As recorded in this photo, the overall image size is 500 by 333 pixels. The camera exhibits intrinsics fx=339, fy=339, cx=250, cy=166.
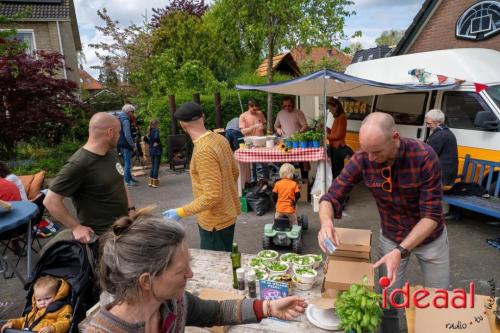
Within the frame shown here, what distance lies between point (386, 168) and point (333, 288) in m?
0.88

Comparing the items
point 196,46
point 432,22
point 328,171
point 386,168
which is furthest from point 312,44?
point 386,168

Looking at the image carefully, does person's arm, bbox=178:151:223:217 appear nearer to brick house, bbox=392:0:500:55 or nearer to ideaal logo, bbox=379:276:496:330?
ideaal logo, bbox=379:276:496:330

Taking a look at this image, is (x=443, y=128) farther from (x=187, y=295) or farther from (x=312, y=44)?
(x=312, y=44)

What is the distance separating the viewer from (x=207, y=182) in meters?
2.63

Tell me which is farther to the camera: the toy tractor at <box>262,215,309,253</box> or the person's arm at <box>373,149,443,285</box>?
the toy tractor at <box>262,215,309,253</box>

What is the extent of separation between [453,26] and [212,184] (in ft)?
34.8

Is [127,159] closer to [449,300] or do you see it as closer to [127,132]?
[127,132]

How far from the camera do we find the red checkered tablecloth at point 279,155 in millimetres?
6184

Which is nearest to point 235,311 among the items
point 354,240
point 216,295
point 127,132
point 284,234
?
point 216,295

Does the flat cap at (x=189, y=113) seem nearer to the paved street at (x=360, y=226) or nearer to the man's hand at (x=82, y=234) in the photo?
the man's hand at (x=82, y=234)

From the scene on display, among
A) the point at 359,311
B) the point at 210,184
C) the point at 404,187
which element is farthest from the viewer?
the point at 210,184

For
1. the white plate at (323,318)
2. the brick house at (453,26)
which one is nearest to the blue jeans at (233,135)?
the brick house at (453,26)

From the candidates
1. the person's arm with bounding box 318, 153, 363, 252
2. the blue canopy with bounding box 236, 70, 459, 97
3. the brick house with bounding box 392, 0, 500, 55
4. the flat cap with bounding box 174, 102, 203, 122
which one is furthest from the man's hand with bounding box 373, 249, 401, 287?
the brick house with bounding box 392, 0, 500, 55

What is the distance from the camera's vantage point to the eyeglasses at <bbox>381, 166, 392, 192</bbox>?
2.28 meters
